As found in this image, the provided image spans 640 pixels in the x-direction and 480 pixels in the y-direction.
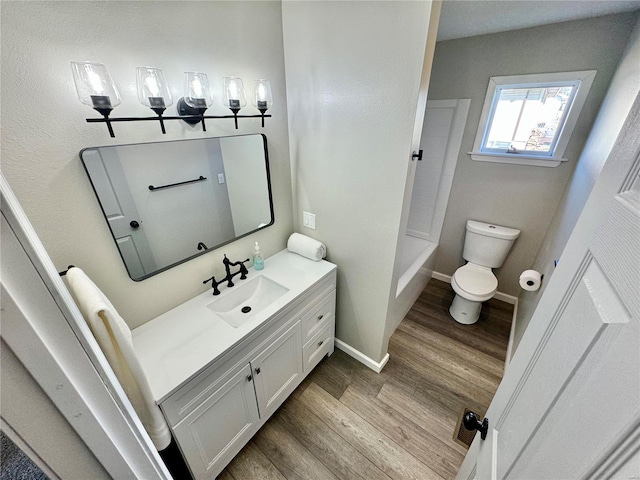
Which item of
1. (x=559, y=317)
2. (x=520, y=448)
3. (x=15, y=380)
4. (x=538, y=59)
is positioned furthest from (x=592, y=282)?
(x=538, y=59)

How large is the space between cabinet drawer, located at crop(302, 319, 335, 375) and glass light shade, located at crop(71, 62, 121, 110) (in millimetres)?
1580

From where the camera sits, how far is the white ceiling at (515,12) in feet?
4.73

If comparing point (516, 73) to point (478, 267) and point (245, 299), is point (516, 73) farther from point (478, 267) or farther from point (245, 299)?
point (245, 299)

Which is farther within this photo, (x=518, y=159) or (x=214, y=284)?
(x=518, y=159)

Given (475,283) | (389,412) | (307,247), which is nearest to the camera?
(389,412)

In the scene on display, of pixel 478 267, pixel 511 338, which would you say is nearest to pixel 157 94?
pixel 478 267

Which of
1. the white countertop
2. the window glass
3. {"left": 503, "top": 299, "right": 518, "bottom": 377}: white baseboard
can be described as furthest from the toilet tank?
the white countertop

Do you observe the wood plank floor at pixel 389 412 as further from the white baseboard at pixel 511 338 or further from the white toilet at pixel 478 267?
the white toilet at pixel 478 267

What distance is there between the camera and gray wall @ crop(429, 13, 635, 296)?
1688mm

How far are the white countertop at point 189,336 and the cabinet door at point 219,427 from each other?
0.21 meters

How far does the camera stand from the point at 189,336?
1.21m

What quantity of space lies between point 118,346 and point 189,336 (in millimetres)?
413

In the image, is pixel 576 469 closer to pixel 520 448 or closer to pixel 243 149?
pixel 520 448

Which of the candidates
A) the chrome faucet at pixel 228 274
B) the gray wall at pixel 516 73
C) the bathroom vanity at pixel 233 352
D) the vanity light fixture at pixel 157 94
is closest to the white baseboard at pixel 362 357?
the bathroom vanity at pixel 233 352
